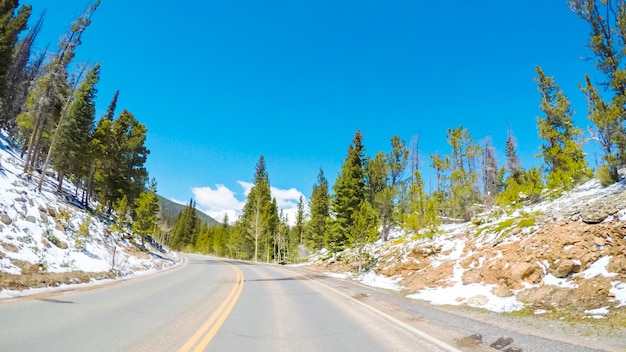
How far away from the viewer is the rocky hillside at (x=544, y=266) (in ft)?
26.0

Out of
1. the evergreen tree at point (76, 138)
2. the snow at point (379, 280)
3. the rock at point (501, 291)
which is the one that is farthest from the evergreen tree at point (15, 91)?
the rock at point (501, 291)

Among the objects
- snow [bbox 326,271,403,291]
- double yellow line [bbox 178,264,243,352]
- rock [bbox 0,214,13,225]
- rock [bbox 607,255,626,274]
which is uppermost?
rock [bbox 0,214,13,225]

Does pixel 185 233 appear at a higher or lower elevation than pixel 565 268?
higher

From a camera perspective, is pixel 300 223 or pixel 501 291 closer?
pixel 501 291

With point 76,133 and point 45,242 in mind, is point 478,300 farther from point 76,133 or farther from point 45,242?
point 76,133

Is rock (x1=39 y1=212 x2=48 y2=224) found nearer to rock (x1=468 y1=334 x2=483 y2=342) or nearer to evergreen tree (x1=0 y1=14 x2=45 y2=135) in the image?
rock (x1=468 y1=334 x2=483 y2=342)

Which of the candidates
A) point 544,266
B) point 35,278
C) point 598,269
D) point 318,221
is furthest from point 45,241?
point 318,221

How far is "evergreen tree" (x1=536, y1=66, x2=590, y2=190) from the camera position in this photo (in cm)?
1805

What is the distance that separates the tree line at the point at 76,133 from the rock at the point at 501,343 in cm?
2582

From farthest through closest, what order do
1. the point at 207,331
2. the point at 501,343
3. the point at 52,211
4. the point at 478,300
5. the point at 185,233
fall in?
the point at 185,233 → the point at 52,211 → the point at 478,300 → the point at 207,331 → the point at 501,343

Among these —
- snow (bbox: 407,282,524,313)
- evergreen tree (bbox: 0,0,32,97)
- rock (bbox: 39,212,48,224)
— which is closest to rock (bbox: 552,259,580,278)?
snow (bbox: 407,282,524,313)

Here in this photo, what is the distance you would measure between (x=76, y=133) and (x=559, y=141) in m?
40.5

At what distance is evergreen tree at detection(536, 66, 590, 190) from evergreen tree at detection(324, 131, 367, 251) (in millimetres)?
16893

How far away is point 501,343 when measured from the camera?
5.54 metres
